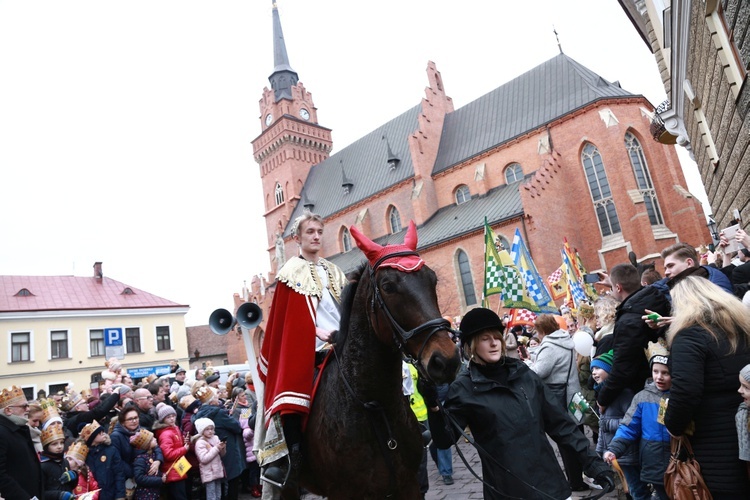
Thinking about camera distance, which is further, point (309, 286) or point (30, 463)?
point (30, 463)

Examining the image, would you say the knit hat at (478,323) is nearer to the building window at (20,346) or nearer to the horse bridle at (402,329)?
the horse bridle at (402,329)

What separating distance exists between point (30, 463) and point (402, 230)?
29894 millimetres

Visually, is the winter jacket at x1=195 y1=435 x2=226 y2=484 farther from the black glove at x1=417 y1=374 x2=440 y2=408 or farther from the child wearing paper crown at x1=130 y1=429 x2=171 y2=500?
the black glove at x1=417 y1=374 x2=440 y2=408

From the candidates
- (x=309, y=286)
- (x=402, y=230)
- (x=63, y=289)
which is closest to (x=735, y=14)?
(x=309, y=286)

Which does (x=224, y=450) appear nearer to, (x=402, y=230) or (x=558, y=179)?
(x=558, y=179)

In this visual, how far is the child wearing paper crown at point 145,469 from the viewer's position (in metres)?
6.39

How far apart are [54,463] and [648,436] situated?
19.1 ft

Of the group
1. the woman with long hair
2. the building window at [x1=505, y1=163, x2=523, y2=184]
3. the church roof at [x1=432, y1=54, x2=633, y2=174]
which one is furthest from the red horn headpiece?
the building window at [x1=505, y1=163, x2=523, y2=184]

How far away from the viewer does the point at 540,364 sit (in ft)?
18.9

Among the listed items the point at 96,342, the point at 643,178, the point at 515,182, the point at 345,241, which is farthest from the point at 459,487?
the point at 96,342

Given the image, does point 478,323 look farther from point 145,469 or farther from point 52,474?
point 145,469

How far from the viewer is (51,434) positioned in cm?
545

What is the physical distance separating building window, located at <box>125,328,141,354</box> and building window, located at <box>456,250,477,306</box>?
71.6ft

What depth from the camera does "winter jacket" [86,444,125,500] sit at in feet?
20.3
